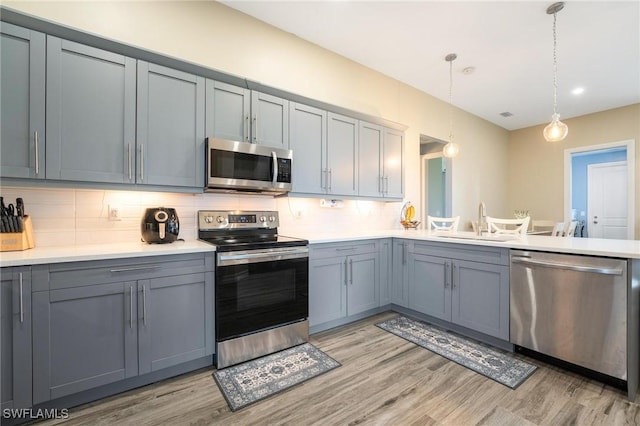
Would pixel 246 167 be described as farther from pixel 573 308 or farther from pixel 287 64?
pixel 573 308

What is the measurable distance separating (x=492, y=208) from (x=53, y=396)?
6.95 metres

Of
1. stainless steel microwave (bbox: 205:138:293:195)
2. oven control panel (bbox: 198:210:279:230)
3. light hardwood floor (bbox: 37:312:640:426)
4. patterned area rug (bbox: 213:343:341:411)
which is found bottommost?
light hardwood floor (bbox: 37:312:640:426)

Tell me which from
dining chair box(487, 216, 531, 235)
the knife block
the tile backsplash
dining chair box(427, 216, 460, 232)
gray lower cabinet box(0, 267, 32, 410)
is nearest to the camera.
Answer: gray lower cabinet box(0, 267, 32, 410)

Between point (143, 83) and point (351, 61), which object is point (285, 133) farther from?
point (351, 61)

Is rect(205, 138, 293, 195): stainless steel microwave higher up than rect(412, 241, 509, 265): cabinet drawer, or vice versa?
rect(205, 138, 293, 195): stainless steel microwave

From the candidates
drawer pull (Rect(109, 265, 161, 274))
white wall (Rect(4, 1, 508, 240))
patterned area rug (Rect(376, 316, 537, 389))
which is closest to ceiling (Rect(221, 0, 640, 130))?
white wall (Rect(4, 1, 508, 240))

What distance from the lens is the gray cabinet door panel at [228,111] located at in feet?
7.73

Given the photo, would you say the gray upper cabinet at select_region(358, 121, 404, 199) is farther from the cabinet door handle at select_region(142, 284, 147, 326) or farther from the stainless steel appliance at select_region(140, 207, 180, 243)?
the cabinet door handle at select_region(142, 284, 147, 326)

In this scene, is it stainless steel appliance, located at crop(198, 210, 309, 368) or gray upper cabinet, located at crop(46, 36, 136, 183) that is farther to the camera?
stainless steel appliance, located at crop(198, 210, 309, 368)

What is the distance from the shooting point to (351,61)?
3.71 meters

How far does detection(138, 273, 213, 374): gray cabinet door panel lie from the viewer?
1823 millimetres

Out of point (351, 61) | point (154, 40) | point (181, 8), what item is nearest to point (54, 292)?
point (154, 40)

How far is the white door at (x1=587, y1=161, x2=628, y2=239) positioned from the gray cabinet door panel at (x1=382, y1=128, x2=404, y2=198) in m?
5.68

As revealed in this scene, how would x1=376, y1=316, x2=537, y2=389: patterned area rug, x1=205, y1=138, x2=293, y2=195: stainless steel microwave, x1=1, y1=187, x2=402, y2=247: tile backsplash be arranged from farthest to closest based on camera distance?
x1=205, y1=138, x2=293, y2=195: stainless steel microwave < x1=376, y1=316, x2=537, y2=389: patterned area rug < x1=1, y1=187, x2=402, y2=247: tile backsplash
